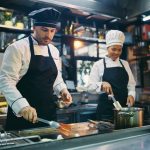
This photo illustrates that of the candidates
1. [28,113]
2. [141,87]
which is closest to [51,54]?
[28,113]

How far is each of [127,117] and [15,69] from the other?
2.89 ft

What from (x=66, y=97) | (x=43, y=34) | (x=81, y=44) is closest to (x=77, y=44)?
(x=81, y=44)

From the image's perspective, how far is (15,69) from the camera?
1.82 metres

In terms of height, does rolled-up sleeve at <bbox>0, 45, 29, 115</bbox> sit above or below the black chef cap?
below

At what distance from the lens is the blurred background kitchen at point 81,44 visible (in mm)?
3787

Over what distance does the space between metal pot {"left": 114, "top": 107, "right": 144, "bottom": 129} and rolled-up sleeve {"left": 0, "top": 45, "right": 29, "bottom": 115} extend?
0.58 m

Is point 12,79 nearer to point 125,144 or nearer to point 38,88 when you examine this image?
point 38,88

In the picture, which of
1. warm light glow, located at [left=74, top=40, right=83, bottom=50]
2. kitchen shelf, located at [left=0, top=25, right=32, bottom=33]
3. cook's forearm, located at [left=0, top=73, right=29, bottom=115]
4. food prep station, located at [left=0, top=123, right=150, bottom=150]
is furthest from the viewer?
warm light glow, located at [left=74, top=40, right=83, bottom=50]

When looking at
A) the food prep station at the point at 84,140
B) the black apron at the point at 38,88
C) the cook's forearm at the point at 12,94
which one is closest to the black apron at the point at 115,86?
the black apron at the point at 38,88

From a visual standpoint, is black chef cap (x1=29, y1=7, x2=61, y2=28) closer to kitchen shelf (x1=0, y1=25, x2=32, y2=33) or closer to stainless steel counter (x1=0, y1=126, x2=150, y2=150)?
stainless steel counter (x1=0, y1=126, x2=150, y2=150)

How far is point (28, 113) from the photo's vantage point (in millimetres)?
1479

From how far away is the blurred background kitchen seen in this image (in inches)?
149

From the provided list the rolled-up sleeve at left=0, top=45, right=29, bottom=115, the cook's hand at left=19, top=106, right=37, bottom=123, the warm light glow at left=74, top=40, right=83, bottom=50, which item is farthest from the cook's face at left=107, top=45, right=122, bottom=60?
the warm light glow at left=74, top=40, right=83, bottom=50

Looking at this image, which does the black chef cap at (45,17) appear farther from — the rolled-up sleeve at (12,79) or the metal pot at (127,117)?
the metal pot at (127,117)
